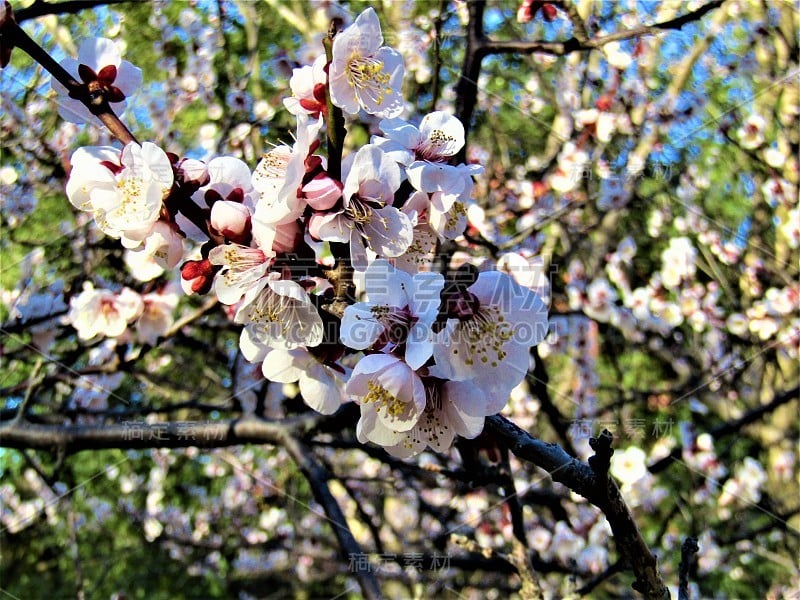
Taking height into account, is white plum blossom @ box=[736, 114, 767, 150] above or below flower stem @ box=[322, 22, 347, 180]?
below

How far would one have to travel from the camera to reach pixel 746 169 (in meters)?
4.97

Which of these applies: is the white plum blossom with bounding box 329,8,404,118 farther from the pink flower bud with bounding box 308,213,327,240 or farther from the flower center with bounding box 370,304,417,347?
the flower center with bounding box 370,304,417,347

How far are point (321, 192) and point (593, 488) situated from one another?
1.63 feet

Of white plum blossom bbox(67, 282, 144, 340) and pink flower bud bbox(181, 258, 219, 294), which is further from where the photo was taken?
white plum blossom bbox(67, 282, 144, 340)

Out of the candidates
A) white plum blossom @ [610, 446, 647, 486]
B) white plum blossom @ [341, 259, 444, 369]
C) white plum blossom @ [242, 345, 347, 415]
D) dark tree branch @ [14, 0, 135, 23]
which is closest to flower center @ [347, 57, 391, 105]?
white plum blossom @ [341, 259, 444, 369]

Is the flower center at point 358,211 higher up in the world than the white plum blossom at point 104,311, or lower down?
higher up

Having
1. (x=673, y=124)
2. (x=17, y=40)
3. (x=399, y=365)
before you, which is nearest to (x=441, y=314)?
(x=399, y=365)

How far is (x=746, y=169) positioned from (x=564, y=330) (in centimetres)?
222

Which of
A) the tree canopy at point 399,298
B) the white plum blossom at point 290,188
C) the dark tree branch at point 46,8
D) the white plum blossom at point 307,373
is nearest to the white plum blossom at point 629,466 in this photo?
the tree canopy at point 399,298

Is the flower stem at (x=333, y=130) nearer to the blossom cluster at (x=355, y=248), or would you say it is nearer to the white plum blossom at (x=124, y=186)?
the blossom cluster at (x=355, y=248)

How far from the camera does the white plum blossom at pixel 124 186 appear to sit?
838 millimetres

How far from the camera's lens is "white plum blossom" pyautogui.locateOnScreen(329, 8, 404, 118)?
0.84m

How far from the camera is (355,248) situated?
0.84m

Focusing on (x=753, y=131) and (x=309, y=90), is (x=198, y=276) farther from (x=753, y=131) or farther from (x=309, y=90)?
(x=753, y=131)
